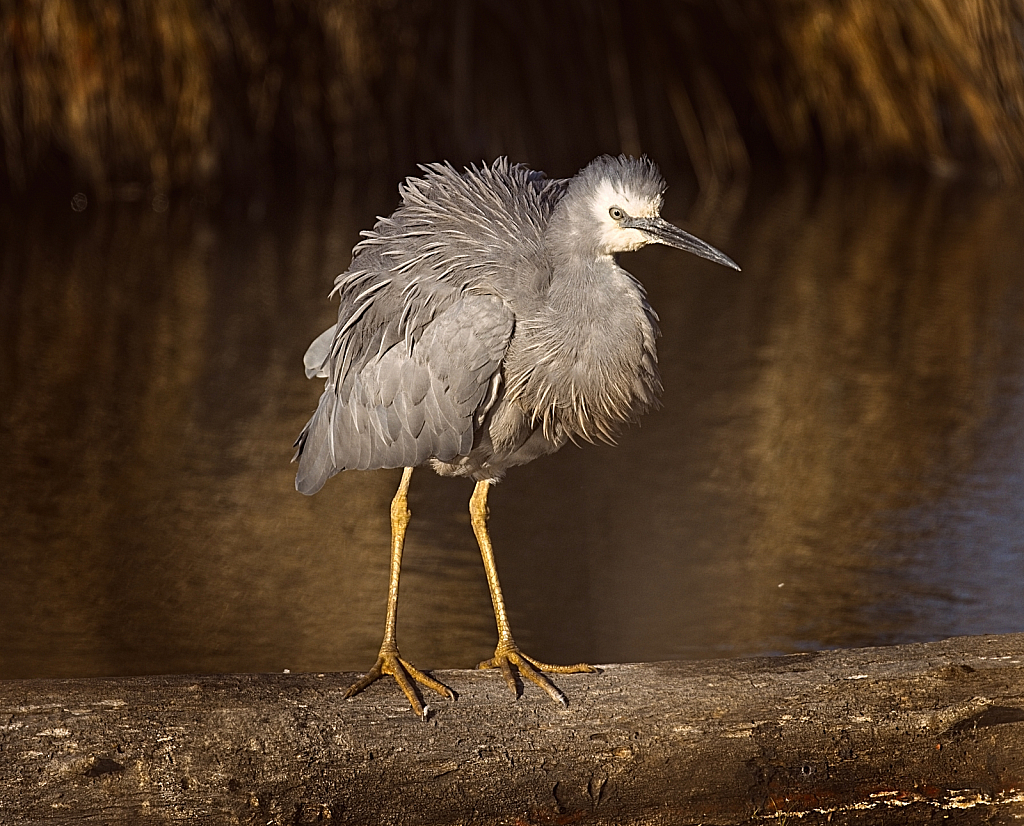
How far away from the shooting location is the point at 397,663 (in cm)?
320

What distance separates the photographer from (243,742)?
2.81 m

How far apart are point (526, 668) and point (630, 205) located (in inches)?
42.0

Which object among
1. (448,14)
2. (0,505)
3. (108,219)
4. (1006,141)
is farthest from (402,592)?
(1006,141)

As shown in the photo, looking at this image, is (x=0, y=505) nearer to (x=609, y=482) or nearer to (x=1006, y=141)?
(x=609, y=482)

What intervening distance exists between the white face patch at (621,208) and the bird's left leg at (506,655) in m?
0.89

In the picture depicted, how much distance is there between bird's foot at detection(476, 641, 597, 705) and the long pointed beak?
37.9 inches

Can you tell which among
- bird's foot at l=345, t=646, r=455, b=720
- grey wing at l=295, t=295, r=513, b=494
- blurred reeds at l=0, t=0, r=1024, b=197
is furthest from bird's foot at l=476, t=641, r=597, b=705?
blurred reeds at l=0, t=0, r=1024, b=197

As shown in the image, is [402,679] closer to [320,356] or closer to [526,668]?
[526,668]

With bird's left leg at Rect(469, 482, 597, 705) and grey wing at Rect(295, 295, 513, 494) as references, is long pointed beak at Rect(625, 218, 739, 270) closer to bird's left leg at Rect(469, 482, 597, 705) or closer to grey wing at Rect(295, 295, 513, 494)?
grey wing at Rect(295, 295, 513, 494)

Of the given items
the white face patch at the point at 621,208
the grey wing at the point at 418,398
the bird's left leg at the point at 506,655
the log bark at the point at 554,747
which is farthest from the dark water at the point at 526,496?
the white face patch at the point at 621,208

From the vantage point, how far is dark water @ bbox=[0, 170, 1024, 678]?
4418mm

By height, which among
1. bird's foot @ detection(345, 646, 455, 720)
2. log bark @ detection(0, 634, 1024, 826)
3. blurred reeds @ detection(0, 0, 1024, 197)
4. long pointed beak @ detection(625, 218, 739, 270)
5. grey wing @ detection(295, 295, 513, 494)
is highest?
blurred reeds @ detection(0, 0, 1024, 197)

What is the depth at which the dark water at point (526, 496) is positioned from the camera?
4.42 m

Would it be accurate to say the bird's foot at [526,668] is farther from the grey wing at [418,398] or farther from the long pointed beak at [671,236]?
the long pointed beak at [671,236]
